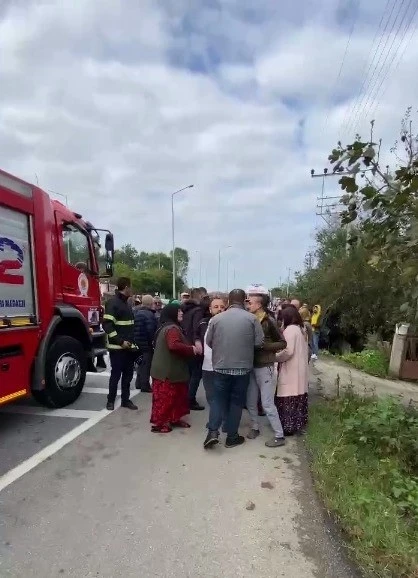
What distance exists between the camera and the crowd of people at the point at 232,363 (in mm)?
4902

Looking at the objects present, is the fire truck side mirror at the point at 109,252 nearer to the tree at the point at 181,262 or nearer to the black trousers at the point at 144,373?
the black trousers at the point at 144,373

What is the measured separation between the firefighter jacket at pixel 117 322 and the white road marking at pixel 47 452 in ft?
3.19

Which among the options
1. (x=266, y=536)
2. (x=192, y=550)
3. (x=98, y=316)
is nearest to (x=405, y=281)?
(x=266, y=536)

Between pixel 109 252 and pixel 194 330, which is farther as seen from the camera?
pixel 109 252

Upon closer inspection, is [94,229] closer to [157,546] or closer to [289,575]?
[157,546]

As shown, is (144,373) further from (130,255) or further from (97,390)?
(130,255)

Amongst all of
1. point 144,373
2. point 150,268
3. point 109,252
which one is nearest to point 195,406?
point 144,373

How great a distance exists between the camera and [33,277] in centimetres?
568

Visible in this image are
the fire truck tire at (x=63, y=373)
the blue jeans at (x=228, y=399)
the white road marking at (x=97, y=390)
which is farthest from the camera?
the white road marking at (x=97, y=390)

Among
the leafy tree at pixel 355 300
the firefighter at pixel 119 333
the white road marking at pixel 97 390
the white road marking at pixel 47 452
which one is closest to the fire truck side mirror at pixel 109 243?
the firefighter at pixel 119 333

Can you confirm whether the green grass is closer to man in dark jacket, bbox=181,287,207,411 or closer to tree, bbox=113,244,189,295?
man in dark jacket, bbox=181,287,207,411

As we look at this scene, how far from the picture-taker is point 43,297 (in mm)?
5828

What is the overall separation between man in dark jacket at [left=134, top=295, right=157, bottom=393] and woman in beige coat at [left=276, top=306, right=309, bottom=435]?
2764mm

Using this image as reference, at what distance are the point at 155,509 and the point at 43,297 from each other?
10.7 ft
